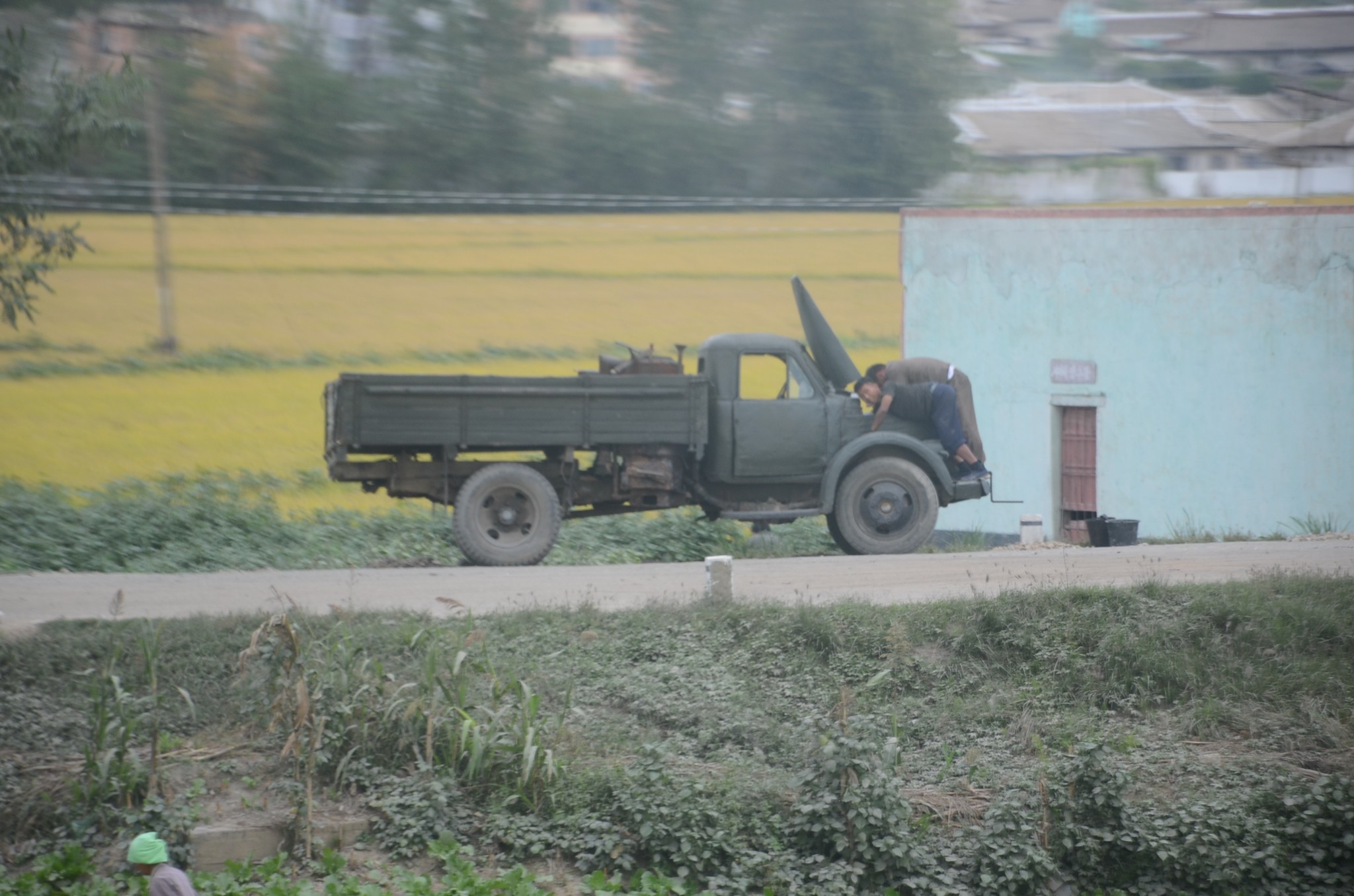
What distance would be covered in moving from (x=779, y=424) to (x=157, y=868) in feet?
26.4

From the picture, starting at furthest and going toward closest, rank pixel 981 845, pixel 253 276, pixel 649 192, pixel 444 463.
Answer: pixel 649 192 → pixel 253 276 → pixel 444 463 → pixel 981 845

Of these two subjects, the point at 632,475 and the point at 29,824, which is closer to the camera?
the point at 29,824

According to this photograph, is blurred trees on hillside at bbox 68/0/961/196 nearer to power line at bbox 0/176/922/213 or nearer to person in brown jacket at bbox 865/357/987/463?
power line at bbox 0/176/922/213

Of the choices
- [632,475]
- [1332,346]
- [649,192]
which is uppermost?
[649,192]

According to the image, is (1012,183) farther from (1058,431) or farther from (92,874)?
(92,874)

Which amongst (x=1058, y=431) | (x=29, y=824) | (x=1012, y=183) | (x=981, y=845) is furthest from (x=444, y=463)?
(x=1012, y=183)

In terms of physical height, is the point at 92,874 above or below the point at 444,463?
below

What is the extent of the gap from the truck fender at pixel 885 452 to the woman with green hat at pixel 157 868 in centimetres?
778

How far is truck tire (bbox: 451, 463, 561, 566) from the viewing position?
12.2 m

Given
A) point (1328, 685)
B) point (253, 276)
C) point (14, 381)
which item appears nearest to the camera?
point (1328, 685)

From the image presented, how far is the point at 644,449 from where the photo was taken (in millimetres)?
12672

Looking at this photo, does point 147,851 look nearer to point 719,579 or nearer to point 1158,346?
point 719,579

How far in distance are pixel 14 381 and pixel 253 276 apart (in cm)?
299

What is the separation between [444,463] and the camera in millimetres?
12125
